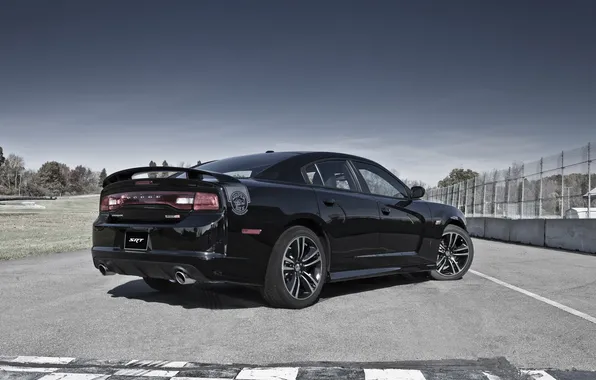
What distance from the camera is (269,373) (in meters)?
3.22

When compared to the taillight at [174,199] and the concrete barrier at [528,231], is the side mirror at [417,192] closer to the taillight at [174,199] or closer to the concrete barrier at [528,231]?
the taillight at [174,199]

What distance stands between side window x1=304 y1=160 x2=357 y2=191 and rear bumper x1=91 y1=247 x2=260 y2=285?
1366 mm

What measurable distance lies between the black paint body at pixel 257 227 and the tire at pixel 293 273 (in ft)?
0.27

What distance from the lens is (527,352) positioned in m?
3.83

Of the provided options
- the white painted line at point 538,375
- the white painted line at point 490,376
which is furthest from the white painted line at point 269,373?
the white painted line at point 538,375

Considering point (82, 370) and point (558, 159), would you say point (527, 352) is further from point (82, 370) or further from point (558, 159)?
point (558, 159)

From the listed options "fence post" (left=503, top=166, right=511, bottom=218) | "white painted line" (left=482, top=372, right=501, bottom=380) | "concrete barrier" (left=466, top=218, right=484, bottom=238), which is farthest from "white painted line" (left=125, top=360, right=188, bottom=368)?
"fence post" (left=503, top=166, right=511, bottom=218)

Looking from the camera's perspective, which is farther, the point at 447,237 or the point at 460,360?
the point at 447,237

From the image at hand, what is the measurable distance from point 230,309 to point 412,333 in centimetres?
175

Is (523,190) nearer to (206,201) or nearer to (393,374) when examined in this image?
(206,201)

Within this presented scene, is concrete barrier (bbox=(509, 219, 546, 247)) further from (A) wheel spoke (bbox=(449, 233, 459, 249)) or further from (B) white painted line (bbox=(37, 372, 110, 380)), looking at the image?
(B) white painted line (bbox=(37, 372, 110, 380))

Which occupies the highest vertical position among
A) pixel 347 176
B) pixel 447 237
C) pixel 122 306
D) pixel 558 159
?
pixel 558 159

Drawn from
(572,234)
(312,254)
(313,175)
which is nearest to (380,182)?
(313,175)

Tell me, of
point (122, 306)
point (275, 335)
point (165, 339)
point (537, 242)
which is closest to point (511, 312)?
point (275, 335)
